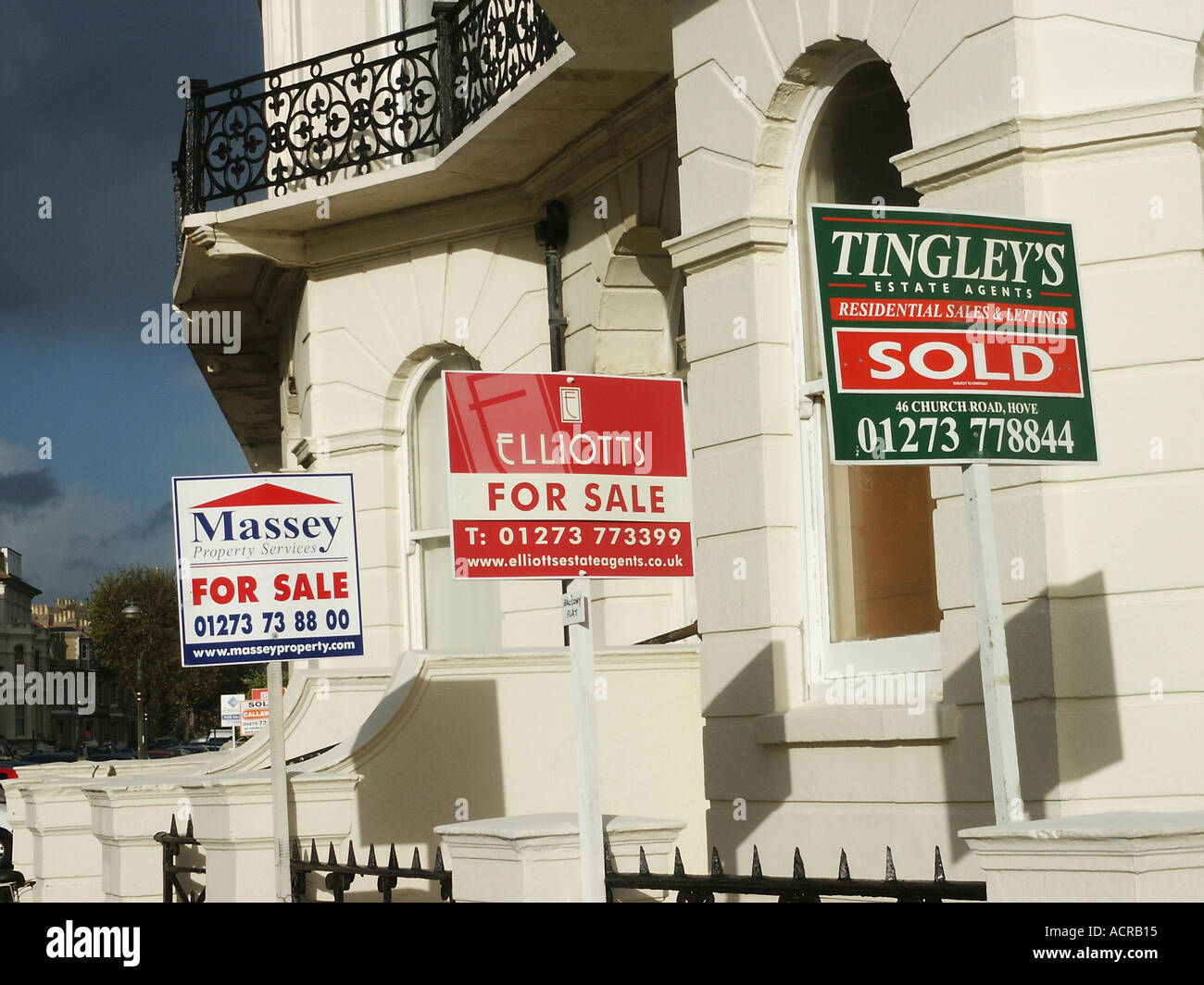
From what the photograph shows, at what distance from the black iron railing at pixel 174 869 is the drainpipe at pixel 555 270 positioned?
11.8 feet

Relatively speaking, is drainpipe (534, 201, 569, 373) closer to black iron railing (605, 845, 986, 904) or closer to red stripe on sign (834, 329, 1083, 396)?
black iron railing (605, 845, 986, 904)

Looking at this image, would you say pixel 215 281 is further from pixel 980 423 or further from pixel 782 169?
pixel 980 423

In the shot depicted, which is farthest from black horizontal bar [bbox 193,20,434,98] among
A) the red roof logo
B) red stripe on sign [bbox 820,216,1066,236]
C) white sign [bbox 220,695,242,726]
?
white sign [bbox 220,695,242,726]

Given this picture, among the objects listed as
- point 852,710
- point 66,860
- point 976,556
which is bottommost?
point 66,860

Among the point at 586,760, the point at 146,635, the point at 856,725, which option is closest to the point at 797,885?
the point at 586,760

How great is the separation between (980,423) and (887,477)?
2.72 meters

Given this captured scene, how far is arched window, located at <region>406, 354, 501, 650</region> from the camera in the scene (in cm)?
1387

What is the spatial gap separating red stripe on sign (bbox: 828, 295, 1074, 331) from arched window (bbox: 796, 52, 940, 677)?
240 centimetres

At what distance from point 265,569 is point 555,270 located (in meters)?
4.33
